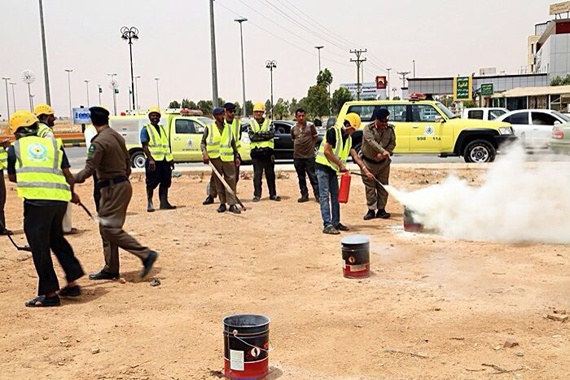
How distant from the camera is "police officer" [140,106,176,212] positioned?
12258 millimetres

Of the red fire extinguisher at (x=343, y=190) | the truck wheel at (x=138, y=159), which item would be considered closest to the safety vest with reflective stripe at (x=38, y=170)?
the red fire extinguisher at (x=343, y=190)

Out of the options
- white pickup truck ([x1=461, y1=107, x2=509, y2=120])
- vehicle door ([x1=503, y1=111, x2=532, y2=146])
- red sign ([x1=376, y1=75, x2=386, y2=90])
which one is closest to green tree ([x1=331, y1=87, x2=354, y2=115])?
red sign ([x1=376, y1=75, x2=386, y2=90])

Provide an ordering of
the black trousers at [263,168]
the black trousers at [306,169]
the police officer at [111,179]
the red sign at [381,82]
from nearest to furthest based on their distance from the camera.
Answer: the police officer at [111,179]
the black trousers at [306,169]
the black trousers at [263,168]
the red sign at [381,82]

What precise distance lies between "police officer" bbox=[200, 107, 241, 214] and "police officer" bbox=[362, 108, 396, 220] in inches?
99.2

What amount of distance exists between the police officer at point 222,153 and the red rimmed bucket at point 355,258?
514cm

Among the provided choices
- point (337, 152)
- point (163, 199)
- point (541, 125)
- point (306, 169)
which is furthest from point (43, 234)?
point (541, 125)

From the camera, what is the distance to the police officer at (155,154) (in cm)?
1226

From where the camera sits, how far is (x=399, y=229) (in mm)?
10219

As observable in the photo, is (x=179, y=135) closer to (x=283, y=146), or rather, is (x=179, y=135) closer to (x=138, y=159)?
(x=138, y=159)

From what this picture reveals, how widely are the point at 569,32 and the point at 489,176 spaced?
8732 centimetres

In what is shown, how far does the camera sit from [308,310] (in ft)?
20.3

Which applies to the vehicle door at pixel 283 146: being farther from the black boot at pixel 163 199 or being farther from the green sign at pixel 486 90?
the green sign at pixel 486 90

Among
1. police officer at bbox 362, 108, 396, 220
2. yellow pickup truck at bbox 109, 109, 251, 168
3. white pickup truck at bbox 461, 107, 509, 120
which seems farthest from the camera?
white pickup truck at bbox 461, 107, 509, 120

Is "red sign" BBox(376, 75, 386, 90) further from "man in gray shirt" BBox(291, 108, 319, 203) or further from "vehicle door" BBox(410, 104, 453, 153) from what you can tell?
"man in gray shirt" BBox(291, 108, 319, 203)
